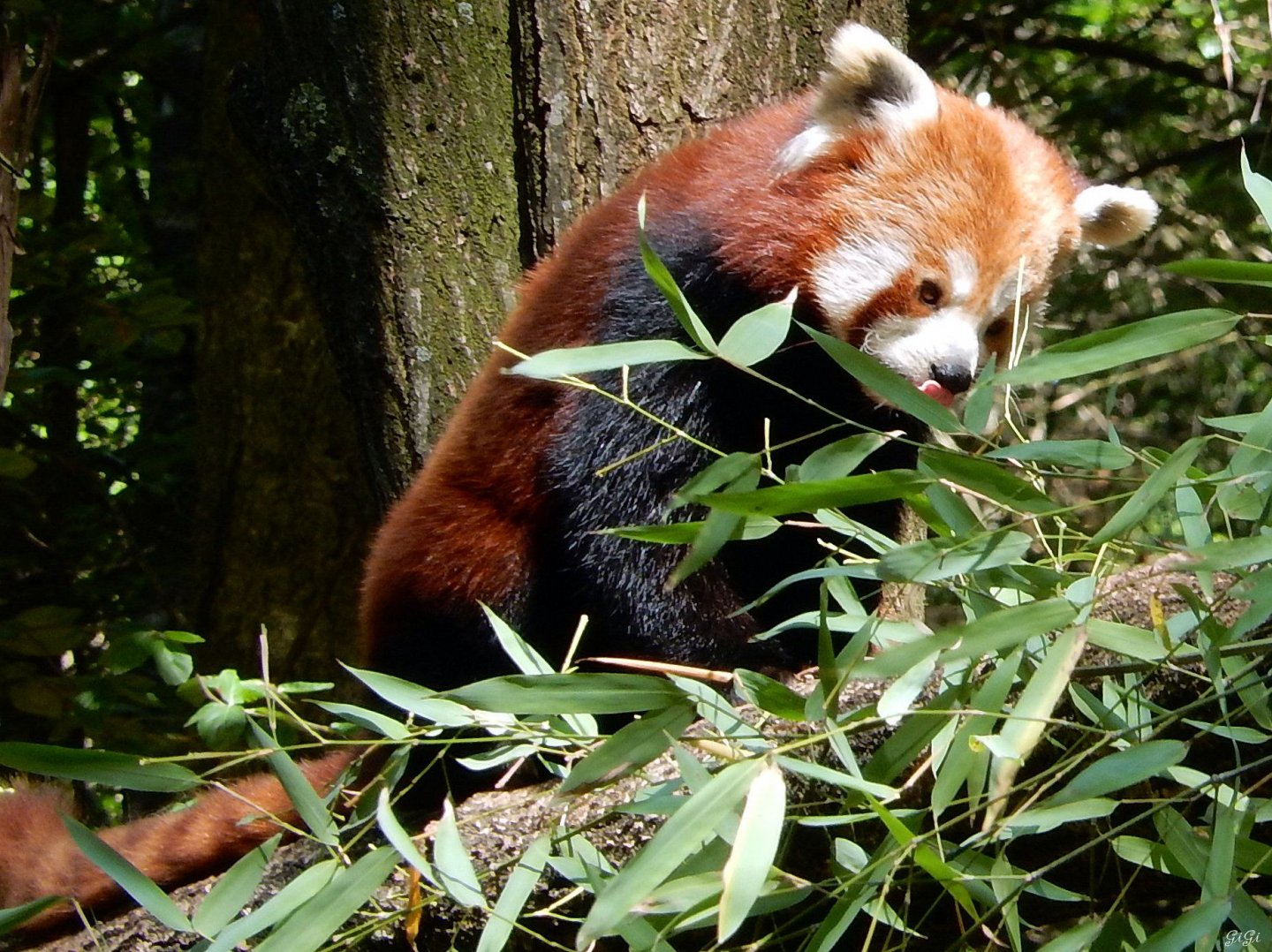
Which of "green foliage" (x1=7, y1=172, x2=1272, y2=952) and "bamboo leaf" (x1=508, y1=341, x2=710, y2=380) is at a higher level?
"bamboo leaf" (x1=508, y1=341, x2=710, y2=380)

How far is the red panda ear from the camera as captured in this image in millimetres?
2918

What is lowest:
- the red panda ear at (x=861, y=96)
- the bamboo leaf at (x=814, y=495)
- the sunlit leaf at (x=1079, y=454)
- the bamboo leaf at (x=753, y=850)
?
the bamboo leaf at (x=753, y=850)

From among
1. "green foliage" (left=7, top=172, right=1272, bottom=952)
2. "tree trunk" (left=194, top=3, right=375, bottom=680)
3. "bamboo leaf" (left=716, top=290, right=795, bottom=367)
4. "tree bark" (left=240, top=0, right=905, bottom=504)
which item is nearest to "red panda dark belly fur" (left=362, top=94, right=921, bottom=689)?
"tree bark" (left=240, top=0, right=905, bottom=504)

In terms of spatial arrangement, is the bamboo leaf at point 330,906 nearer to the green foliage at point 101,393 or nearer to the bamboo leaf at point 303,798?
the bamboo leaf at point 303,798

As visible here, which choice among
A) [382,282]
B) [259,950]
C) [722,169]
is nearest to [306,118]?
[382,282]

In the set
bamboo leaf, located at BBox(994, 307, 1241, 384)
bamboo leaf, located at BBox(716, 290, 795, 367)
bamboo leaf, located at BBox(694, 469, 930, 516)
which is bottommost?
bamboo leaf, located at BBox(694, 469, 930, 516)

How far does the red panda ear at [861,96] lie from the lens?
9.57ft

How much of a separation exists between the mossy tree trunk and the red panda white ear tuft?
2.34ft

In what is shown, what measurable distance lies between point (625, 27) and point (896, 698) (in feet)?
6.84

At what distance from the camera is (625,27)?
3.08m

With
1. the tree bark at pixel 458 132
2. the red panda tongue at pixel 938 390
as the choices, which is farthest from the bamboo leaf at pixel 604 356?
the tree bark at pixel 458 132

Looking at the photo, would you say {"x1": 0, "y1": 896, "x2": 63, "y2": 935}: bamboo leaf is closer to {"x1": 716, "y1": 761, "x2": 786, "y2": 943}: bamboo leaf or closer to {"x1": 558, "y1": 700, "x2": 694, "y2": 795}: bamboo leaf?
{"x1": 558, "y1": 700, "x2": 694, "y2": 795}: bamboo leaf

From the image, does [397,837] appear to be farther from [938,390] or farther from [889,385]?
[938,390]

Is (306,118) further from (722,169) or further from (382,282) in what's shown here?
(722,169)
